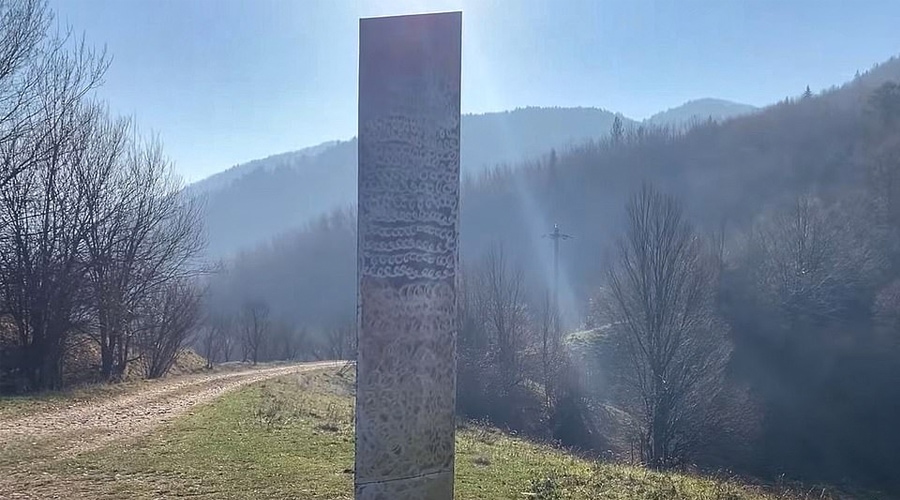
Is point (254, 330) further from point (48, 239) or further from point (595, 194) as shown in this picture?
point (595, 194)

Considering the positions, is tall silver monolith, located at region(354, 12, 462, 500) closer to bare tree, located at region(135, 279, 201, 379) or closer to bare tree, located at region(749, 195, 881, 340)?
bare tree, located at region(135, 279, 201, 379)

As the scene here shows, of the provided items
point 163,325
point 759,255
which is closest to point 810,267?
point 759,255

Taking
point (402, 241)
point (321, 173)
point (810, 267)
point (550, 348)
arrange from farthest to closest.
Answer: point (321, 173), point (810, 267), point (550, 348), point (402, 241)

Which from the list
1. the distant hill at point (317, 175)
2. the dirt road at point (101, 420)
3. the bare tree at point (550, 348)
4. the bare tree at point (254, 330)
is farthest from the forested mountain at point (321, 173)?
the dirt road at point (101, 420)

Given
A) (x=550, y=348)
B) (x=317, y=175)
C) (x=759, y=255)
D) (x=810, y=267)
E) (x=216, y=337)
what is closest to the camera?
(x=550, y=348)

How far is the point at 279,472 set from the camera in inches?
332

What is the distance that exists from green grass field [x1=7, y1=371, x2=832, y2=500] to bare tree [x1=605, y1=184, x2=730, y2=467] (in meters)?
11.6

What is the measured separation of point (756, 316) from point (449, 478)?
123 feet

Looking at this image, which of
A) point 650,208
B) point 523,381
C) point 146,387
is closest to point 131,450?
point 146,387

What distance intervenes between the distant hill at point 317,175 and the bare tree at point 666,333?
67656 millimetres

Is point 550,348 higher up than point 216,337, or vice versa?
point 550,348

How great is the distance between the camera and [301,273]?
74500mm

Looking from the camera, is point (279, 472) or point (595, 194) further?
point (595, 194)

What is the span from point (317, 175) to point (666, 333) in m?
91.5
